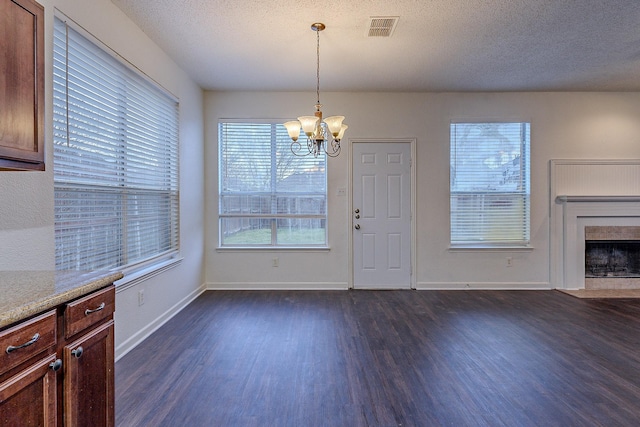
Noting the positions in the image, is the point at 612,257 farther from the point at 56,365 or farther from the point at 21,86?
the point at 21,86

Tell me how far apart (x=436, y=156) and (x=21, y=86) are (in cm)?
438

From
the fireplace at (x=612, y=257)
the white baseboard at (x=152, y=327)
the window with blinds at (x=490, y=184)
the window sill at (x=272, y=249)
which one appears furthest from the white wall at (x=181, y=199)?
the fireplace at (x=612, y=257)

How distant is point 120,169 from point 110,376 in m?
1.74

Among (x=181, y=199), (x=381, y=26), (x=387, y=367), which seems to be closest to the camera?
(x=387, y=367)

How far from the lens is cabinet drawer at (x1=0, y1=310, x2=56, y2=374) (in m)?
1.02

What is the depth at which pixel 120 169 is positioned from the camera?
2.72m

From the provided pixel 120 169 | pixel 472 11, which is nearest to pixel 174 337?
pixel 120 169

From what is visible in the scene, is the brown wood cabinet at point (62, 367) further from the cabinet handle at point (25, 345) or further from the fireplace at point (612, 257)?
the fireplace at point (612, 257)

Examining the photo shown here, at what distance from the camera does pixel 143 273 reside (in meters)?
2.97

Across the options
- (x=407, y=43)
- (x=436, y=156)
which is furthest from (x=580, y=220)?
(x=407, y=43)

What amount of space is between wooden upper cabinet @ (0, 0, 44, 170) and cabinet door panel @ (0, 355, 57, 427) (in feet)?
2.71

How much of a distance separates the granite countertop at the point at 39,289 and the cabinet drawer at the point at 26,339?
3 cm

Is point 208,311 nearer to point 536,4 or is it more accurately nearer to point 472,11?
point 472,11

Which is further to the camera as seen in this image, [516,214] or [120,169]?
[516,214]
